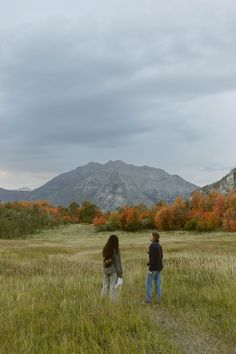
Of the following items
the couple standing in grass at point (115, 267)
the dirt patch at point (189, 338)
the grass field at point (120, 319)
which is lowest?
the dirt patch at point (189, 338)

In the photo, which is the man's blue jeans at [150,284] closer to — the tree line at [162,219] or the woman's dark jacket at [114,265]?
the woman's dark jacket at [114,265]

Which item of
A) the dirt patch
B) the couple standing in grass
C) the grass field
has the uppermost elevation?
the couple standing in grass

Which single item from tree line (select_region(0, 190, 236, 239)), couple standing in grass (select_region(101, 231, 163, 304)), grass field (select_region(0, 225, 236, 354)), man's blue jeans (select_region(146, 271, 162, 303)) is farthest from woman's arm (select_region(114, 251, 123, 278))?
tree line (select_region(0, 190, 236, 239))

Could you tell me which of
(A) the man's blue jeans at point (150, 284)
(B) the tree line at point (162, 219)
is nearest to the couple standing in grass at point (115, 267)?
(A) the man's blue jeans at point (150, 284)

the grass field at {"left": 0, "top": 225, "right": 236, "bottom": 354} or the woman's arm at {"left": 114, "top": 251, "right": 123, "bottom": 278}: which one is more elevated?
the woman's arm at {"left": 114, "top": 251, "right": 123, "bottom": 278}

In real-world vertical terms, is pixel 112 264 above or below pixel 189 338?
above

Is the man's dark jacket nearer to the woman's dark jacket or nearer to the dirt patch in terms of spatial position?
the woman's dark jacket

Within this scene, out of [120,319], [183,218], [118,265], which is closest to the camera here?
[120,319]

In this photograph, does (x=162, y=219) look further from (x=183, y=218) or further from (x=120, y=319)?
(x=120, y=319)

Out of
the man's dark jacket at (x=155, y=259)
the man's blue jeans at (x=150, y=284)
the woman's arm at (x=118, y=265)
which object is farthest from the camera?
the man's dark jacket at (x=155, y=259)

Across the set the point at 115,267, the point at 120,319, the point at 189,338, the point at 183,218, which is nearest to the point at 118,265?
the point at 115,267

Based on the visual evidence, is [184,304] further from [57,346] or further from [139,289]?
[57,346]

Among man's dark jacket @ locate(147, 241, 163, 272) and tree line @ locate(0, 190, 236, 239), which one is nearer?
man's dark jacket @ locate(147, 241, 163, 272)

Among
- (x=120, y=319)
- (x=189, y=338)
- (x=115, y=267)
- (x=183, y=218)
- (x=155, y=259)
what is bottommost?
(x=189, y=338)
